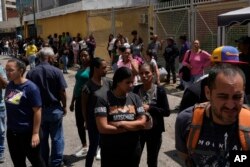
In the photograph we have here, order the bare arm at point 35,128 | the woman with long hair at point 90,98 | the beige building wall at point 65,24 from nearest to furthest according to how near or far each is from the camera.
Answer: the bare arm at point 35,128 < the woman with long hair at point 90,98 < the beige building wall at point 65,24

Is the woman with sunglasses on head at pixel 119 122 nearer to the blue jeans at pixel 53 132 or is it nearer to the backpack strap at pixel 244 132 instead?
the blue jeans at pixel 53 132

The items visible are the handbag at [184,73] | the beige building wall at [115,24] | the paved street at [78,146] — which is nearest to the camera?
the paved street at [78,146]

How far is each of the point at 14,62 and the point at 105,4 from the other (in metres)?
19.8

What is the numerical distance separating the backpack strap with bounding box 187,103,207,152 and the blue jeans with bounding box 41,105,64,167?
318cm

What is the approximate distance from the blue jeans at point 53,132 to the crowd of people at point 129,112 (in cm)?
1

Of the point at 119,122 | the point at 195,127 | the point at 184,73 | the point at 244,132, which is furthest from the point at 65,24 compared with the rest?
the point at 244,132

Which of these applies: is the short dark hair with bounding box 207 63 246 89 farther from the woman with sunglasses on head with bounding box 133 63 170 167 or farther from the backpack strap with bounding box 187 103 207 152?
the woman with sunglasses on head with bounding box 133 63 170 167

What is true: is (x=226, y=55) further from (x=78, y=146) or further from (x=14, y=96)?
(x=78, y=146)

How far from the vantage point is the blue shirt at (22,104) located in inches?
161

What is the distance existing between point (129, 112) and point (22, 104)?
1.18m

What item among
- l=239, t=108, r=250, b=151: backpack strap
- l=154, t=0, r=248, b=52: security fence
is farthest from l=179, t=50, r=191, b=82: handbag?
l=239, t=108, r=250, b=151: backpack strap

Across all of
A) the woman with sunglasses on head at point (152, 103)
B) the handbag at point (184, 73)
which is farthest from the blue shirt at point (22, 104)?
the handbag at point (184, 73)

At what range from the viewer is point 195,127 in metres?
1.94

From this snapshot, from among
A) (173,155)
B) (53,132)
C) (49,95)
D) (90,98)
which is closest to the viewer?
(90,98)
